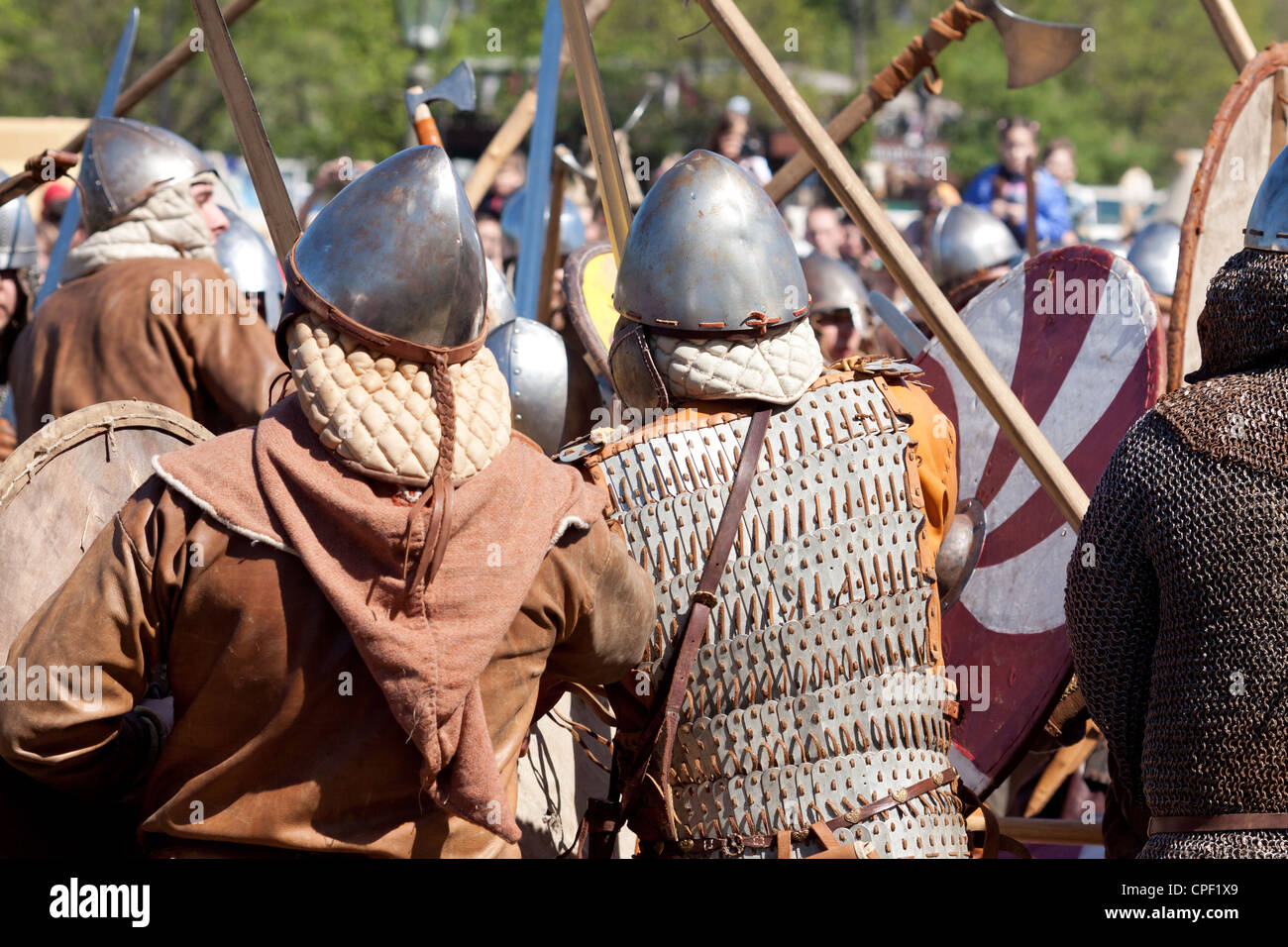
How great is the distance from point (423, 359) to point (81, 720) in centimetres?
75

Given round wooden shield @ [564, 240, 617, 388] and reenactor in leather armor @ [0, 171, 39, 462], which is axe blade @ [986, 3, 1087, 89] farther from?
reenactor in leather armor @ [0, 171, 39, 462]

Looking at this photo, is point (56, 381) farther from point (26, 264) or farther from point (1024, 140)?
point (1024, 140)

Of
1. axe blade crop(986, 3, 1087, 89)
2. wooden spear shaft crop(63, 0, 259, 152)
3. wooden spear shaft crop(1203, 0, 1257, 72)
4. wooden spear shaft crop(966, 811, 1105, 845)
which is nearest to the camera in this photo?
wooden spear shaft crop(966, 811, 1105, 845)

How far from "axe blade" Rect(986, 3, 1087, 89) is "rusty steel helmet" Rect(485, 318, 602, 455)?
1.57 m

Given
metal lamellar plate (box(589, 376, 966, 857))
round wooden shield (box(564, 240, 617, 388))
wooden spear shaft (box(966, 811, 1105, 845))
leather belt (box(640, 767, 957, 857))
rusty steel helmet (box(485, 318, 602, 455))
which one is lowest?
wooden spear shaft (box(966, 811, 1105, 845))

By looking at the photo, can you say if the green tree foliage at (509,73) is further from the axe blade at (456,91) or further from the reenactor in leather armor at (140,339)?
the reenactor in leather armor at (140,339)

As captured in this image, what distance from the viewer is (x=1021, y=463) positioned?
3932 millimetres

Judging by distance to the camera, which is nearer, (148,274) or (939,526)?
(939,526)

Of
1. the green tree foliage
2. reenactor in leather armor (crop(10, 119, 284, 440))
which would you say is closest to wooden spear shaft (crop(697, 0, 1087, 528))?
reenactor in leather armor (crop(10, 119, 284, 440))

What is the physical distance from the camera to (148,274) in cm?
425

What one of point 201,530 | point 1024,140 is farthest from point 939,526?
point 1024,140

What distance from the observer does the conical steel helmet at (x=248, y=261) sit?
581cm

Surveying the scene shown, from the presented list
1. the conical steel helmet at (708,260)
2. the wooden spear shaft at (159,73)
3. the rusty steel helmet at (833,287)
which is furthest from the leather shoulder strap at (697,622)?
the rusty steel helmet at (833,287)

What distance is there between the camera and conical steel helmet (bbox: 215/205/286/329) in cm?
581
